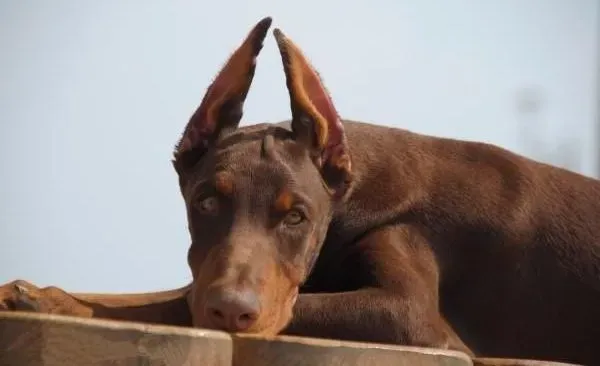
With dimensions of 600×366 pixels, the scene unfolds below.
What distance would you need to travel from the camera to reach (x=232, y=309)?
1391 mm

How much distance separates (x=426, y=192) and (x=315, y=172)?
0.26 meters

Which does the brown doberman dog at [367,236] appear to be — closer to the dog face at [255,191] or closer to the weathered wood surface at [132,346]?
the dog face at [255,191]

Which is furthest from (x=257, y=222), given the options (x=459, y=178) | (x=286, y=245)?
(x=459, y=178)

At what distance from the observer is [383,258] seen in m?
1.74

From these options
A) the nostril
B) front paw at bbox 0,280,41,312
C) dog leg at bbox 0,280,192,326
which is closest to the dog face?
the nostril

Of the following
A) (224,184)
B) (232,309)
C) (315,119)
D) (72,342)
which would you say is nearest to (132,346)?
(72,342)

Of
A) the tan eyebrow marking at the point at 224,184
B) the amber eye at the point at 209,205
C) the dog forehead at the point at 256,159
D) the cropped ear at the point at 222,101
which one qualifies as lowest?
the amber eye at the point at 209,205

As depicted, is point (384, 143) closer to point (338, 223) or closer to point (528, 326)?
point (338, 223)

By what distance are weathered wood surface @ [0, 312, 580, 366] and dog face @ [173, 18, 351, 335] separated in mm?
177

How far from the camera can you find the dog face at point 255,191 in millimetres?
1464

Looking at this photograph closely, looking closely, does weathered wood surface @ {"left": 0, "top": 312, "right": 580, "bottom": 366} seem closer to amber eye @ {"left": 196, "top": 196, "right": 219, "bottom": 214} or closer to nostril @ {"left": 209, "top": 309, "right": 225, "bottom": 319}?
nostril @ {"left": 209, "top": 309, "right": 225, "bottom": 319}

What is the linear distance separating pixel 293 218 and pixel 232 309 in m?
0.29

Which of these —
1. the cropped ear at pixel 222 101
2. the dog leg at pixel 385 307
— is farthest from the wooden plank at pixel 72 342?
the cropped ear at pixel 222 101

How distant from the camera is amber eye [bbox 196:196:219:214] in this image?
163 cm
